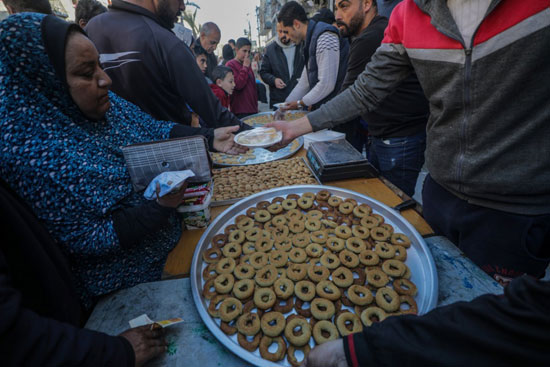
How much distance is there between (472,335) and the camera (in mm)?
657

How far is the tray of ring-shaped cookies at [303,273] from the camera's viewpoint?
1.14 m

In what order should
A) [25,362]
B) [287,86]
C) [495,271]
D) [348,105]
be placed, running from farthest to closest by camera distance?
[287,86] → [348,105] → [495,271] → [25,362]

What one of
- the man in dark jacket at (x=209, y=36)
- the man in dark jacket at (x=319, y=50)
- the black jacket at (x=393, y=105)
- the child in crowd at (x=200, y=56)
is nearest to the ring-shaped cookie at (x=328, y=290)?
the black jacket at (x=393, y=105)

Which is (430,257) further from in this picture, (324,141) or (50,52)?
(50,52)

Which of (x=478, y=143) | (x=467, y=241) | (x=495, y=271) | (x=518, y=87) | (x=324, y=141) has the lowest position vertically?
(x=495, y=271)

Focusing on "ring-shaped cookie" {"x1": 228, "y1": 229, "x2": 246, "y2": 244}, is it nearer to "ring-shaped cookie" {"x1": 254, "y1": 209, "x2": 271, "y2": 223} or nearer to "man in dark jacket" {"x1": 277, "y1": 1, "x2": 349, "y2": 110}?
"ring-shaped cookie" {"x1": 254, "y1": 209, "x2": 271, "y2": 223}

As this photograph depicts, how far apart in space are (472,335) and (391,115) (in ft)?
7.33

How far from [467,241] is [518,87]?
914 millimetres

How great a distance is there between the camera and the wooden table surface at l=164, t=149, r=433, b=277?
4.83ft

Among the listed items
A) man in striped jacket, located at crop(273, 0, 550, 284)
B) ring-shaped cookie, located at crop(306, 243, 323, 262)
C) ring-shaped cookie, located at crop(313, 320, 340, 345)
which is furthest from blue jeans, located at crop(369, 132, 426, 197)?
ring-shaped cookie, located at crop(313, 320, 340, 345)

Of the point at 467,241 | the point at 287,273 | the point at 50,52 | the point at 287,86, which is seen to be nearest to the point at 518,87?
the point at 467,241

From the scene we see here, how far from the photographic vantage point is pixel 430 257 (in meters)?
1.34

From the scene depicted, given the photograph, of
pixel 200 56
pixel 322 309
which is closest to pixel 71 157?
pixel 322 309

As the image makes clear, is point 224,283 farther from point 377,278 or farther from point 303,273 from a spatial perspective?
point 377,278
